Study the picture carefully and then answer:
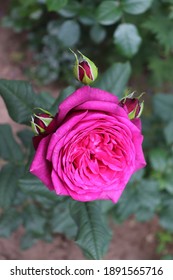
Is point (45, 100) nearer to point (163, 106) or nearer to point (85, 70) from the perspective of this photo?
point (85, 70)

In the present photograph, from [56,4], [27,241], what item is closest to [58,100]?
[56,4]

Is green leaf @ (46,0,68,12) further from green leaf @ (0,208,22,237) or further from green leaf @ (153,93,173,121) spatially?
green leaf @ (0,208,22,237)

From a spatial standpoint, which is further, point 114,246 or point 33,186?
point 114,246

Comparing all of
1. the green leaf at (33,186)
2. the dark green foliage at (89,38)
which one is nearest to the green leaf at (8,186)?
the green leaf at (33,186)

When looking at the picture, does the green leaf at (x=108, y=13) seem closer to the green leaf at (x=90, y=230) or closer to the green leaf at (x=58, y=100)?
the green leaf at (x=58, y=100)

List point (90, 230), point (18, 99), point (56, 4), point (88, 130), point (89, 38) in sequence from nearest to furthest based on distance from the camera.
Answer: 1. point (88, 130)
2. point (90, 230)
3. point (18, 99)
4. point (56, 4)
5. point (89, 38)

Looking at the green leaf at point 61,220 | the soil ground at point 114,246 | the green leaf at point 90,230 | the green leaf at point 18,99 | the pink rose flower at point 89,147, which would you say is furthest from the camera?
the soil ground at point 114,246
